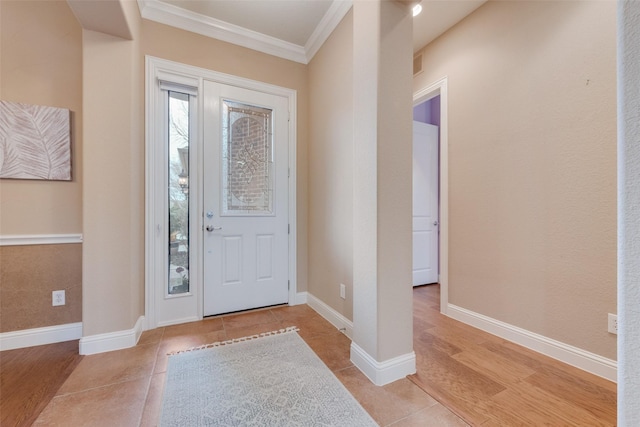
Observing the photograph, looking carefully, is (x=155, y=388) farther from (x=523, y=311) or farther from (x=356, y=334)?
(x=523, y=311)

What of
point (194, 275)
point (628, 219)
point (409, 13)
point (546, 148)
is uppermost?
point (409, 13)

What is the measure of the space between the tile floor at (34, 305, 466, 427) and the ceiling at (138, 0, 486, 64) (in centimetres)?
269

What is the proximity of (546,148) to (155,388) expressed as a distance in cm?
294

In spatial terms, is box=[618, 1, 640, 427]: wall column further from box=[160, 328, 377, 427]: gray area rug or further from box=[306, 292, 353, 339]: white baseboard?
box=[306, 292, 353, 339]: white baseboard

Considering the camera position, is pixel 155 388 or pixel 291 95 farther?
pixel 291 95

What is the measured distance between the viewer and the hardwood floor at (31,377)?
129 cm

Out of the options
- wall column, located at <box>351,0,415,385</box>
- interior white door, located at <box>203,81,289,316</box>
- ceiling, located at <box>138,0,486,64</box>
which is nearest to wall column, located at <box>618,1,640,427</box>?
wall column, located at <box>351,0,415,385</box>

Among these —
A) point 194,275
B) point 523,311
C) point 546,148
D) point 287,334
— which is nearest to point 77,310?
point 194,275

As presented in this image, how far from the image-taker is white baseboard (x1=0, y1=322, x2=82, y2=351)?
6.07ft

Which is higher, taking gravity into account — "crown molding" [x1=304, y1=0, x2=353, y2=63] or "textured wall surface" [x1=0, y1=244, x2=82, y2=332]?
"crown molding" [x1=304, y1=0, x2=353, y2=63]

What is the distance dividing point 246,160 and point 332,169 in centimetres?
89

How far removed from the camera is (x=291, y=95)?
2773 mm

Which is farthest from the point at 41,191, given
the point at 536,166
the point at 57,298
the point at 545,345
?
the point at 545,345

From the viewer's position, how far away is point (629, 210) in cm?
60
